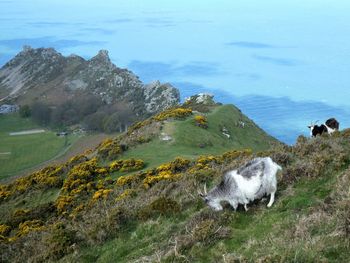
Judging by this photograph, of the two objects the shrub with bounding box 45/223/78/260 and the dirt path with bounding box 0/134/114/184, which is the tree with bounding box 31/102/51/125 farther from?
the shrub with bounding box 45/223/78/260

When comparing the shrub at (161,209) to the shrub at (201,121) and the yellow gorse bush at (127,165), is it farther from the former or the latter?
the shrub at (201,121)

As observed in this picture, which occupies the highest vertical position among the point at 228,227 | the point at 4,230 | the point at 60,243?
the point at 228,227

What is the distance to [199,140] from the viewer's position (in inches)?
1560

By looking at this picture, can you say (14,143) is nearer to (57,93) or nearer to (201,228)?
(57,93)

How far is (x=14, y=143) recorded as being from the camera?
101000 millimetres

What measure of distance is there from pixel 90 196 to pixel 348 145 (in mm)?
17138

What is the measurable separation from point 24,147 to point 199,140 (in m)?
67.4

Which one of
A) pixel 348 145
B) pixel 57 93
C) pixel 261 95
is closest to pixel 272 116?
pixel 261 95

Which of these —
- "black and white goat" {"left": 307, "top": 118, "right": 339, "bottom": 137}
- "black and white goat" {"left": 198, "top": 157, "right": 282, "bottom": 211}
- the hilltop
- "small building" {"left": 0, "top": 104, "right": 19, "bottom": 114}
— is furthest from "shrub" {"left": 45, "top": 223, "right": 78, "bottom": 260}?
"small building" {"left": 0, "top": 104, "right": 19, "bottom": 114}

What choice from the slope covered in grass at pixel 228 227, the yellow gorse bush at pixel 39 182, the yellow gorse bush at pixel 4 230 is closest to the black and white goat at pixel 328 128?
the slope covered in grass at pixel 228 227

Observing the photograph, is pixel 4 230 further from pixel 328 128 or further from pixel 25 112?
pixel 25 112

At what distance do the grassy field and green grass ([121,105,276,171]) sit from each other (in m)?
45.3

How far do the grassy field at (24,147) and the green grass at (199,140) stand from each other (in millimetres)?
45314

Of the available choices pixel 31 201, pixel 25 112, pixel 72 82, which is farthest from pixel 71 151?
pixel 72 82
